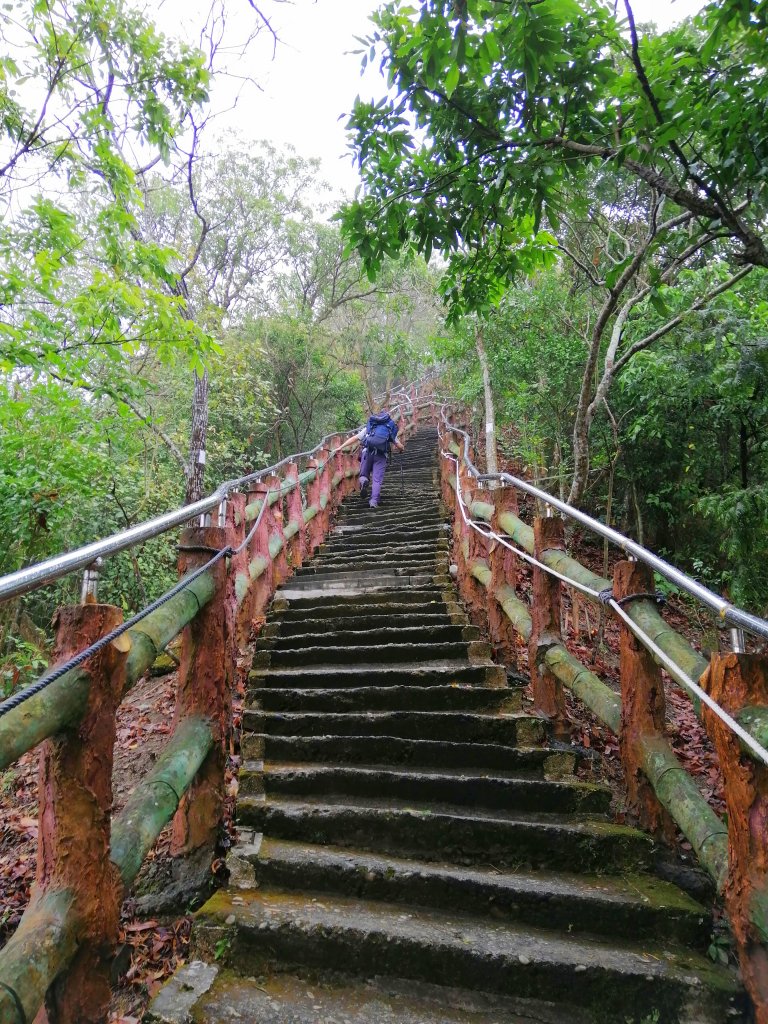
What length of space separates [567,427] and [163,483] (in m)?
7.33

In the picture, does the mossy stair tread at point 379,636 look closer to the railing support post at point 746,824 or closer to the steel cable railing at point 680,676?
the steel cable railing at point 680,676

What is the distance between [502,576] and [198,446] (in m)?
5.66

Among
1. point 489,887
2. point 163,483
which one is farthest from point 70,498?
point 489,887

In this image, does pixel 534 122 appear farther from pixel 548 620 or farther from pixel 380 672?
pixel 380 672

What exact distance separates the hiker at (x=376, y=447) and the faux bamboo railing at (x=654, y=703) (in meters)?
5.54

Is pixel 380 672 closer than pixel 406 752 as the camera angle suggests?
No

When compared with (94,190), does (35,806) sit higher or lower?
lower

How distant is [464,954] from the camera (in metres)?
2.23

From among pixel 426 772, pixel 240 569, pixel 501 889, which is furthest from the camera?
pixel 240 569

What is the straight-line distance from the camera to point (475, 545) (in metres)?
5.26

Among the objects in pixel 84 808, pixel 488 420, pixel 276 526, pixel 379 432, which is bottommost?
pixel 84 808

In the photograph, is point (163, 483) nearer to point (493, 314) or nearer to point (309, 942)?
point (493, 314)

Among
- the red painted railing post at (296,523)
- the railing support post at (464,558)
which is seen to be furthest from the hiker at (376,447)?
the railing support post at (464,558)

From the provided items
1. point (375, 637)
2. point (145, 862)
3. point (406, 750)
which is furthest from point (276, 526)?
point (145, 862)
